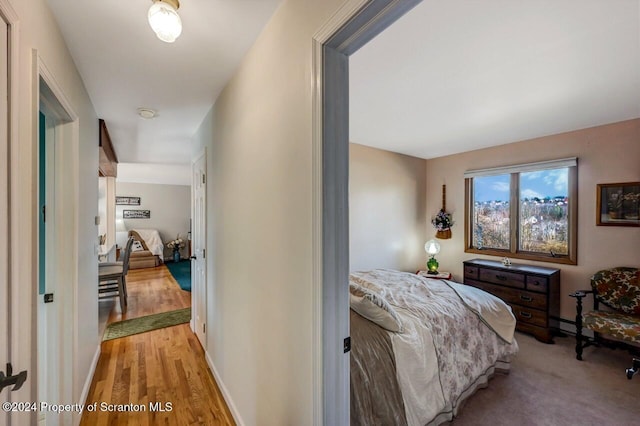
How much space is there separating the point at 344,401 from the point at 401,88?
7.13 ft

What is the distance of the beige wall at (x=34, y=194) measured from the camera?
0.95 meters

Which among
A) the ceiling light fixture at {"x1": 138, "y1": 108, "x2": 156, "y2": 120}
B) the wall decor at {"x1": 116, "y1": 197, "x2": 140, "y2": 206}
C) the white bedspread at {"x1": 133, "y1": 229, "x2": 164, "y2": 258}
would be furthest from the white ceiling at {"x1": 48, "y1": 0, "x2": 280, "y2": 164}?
the wall decor at {"x1": 116, "y1": 197, "x2": 140, "y2": 206}

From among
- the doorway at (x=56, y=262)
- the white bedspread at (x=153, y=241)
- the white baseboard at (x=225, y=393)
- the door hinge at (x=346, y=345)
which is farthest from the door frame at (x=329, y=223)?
the white bedspread at (x=153, y=241)

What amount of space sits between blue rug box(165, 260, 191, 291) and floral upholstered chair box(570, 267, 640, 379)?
18.5 feet

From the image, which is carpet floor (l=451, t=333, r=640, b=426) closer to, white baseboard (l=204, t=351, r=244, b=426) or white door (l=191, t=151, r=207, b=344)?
white baseboard (l=204, t=351, r=244, b=426)

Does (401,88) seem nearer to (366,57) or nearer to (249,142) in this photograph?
(366,57)

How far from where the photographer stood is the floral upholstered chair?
7.91 feet

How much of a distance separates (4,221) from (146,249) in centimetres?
753

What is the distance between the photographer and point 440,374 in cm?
177

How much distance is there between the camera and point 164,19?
Result: 1.13 meters

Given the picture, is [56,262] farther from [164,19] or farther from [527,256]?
[527,256]

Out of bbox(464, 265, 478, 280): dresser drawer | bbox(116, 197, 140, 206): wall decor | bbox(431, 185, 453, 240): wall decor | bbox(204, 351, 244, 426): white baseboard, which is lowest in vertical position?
bbox(204, 351, 244, 426): white baseboard

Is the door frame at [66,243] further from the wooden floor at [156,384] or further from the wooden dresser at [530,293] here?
the wooden dresser at [530,293]

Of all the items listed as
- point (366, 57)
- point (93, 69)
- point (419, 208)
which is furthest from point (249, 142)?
point (419, 208)
